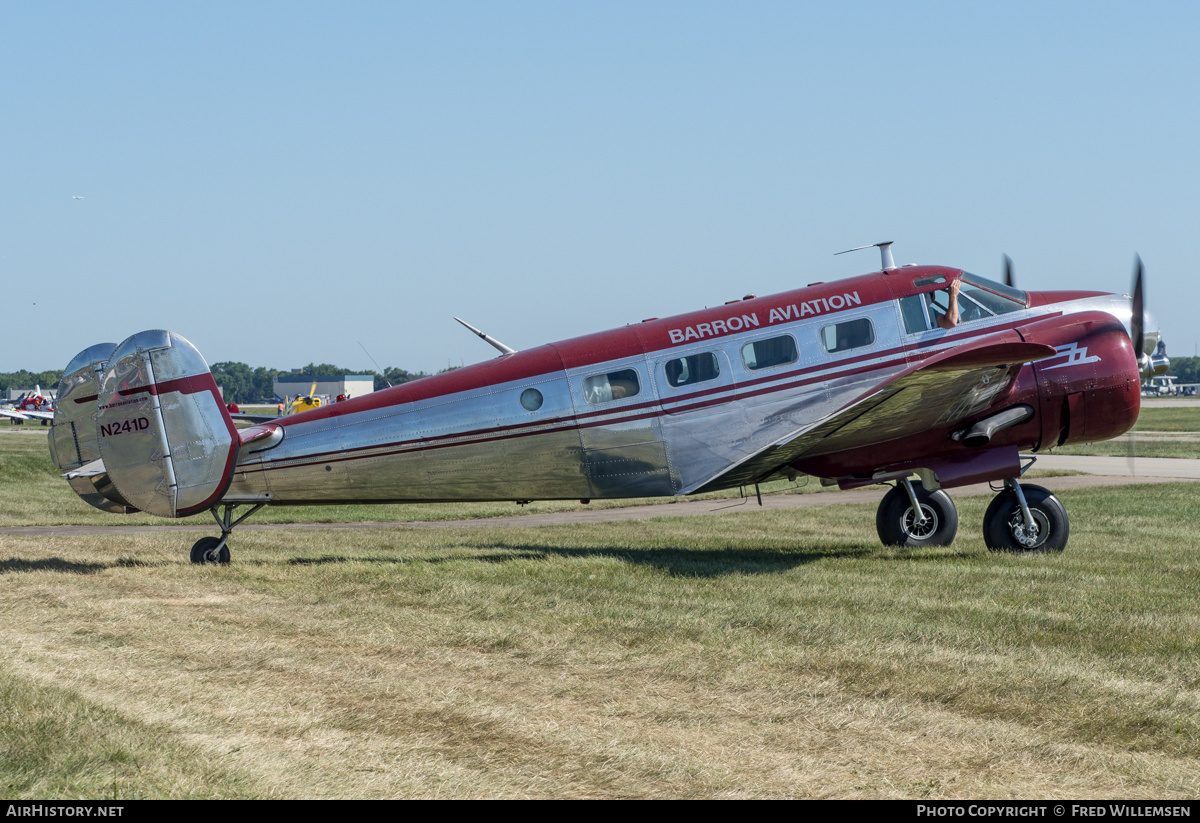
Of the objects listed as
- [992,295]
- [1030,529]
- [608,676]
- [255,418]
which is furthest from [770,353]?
[255,418]

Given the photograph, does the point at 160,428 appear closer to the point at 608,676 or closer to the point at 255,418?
the point at 608,676

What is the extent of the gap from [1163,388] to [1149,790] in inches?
6927

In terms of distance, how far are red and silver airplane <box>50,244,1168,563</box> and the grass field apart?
1179 millimetres

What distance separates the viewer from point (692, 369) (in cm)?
1330

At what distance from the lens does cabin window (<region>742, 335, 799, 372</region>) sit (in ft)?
43.5

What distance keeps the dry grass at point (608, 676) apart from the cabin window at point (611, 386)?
212cm

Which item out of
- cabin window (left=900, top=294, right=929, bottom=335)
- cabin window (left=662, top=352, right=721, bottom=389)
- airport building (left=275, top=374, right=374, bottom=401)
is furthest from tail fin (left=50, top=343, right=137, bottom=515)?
airport building (left=275, top=374, right=374, bottom=401)

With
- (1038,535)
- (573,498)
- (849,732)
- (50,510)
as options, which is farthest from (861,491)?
(849,732)

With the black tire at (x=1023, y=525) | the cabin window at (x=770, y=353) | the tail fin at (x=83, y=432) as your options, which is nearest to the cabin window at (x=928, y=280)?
the cabin window at (x=770, y=353)

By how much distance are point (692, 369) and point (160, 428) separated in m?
6.53

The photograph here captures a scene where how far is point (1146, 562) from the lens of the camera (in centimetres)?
1340

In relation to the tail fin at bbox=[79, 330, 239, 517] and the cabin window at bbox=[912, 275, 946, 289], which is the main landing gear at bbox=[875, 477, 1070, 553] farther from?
the tail fin at bbox=[79, 330, 239, 517]
